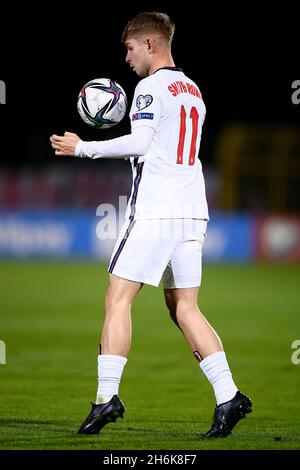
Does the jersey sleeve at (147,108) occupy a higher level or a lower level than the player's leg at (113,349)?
higher

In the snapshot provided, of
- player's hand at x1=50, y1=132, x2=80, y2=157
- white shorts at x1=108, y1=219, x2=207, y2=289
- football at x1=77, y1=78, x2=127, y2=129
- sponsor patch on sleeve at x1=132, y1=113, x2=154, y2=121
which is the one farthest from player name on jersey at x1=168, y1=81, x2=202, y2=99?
white shorts at x1=108, y1=219, x2=207, y2=289

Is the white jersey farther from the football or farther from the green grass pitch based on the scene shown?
the green grass pitch

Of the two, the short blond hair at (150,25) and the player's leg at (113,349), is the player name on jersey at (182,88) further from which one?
the player's leg at (113,349)

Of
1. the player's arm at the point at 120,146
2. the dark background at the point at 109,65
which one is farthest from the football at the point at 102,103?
the dark background at the point at 109,65

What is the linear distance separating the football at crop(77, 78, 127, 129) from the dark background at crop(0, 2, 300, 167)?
76.5ft

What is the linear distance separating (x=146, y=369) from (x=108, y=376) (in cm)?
337

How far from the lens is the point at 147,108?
221 inches

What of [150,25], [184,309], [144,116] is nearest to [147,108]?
[144,116]

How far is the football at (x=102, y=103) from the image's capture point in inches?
242

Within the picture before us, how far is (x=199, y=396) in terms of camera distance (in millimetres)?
7543

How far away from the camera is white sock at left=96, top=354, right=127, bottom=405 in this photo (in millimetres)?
5648

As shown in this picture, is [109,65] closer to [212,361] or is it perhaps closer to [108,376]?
[212,361]

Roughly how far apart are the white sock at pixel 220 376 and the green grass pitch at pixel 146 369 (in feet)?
0.86

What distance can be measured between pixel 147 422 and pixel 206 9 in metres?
26.6
